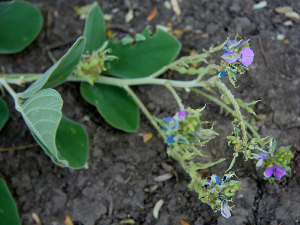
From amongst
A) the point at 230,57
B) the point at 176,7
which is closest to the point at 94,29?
the point at 176,7

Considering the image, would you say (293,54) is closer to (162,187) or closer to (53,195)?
(162,187)

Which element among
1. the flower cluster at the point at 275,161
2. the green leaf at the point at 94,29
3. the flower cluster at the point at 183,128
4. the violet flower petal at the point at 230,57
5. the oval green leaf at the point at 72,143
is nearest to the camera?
the flower cluster at the point at 183,128

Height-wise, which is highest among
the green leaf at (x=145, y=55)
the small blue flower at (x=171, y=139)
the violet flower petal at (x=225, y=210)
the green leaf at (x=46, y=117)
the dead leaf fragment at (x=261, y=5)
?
the green leaf at (x=46, y=117)

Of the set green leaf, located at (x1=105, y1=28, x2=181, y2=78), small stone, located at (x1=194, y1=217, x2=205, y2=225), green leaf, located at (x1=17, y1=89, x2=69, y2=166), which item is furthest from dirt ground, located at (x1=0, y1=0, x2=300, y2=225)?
green leaf, located at (x1=17, y1=89, x2=69, y2=166)

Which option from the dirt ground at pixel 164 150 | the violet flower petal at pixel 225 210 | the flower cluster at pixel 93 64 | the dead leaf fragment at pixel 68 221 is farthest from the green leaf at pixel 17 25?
the violet flower petal at pixel 225 210

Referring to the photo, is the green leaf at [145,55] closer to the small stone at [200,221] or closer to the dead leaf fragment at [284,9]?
the dead leaf fragment at [284,9]

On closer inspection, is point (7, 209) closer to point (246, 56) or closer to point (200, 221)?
point (200, 221)

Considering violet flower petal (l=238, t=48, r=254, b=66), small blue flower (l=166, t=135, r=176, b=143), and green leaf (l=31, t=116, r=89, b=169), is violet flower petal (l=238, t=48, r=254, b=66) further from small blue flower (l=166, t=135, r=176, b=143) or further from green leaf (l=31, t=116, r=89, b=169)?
green leaf (l=31, t=116, r=89, b=169)

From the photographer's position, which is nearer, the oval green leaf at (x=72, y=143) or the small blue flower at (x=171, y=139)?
the small blue flower at (x=171, y=139)
